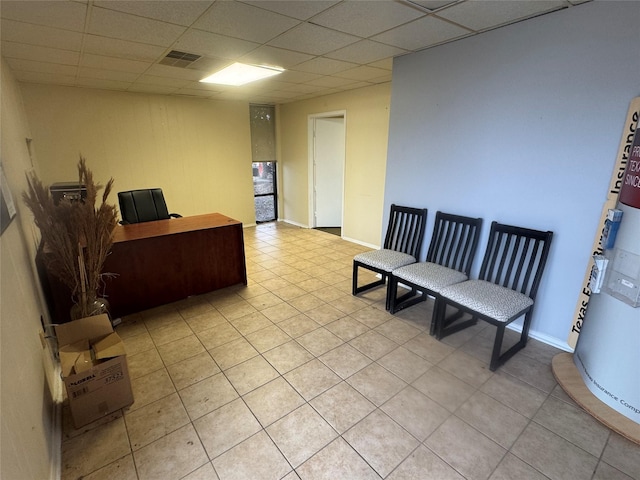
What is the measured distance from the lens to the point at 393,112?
3385 mm

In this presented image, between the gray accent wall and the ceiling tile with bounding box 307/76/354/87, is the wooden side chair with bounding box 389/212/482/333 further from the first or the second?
the ceiling tile with bounding box 307/76/354/87

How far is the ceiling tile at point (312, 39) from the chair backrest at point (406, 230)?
1700mm

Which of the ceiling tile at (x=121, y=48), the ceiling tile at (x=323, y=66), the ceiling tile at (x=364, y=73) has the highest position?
the ceiling tile at (x=364, y=73)

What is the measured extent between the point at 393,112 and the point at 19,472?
369 centimetres

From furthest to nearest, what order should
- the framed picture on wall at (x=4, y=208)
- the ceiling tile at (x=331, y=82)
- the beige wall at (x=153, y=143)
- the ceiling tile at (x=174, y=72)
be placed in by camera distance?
the beige wall at (x=153, y=143)
the ceiling tile at (x=331, y=82)
the ceiling tile at (x=174, y=72)
the framed picture on wall at (x=4, y=208)

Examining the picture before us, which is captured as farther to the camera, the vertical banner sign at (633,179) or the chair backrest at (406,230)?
the chair backrest at (406,230)

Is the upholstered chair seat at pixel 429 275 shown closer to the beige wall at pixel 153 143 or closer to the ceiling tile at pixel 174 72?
the ceiling tile at pixel 174 72

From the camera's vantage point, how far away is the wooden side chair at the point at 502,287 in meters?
2.26

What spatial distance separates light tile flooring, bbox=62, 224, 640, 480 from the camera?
1.62m

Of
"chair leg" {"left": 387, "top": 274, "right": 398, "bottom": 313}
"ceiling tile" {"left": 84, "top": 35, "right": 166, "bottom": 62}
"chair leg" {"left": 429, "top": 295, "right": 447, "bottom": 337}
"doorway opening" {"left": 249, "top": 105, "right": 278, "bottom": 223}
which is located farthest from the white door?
"chair leg" {"left": 429, "top": 295, "right": 447, "bottom": 337}

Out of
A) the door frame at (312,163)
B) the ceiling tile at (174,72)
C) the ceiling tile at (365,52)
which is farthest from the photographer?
the door frame at (312,163)

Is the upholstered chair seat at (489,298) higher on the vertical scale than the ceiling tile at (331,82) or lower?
lower

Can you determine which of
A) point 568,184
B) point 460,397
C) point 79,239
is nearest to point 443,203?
point 568,184

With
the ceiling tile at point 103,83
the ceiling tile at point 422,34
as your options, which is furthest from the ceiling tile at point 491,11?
the ceiling tile at point 103,83
